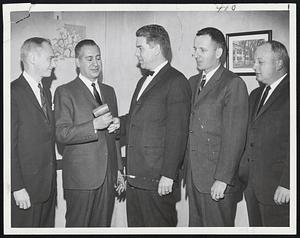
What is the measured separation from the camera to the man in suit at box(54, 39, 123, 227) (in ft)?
8.31

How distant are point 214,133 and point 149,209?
1.74 ft

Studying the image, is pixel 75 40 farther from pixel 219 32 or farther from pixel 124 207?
pixel 124 207

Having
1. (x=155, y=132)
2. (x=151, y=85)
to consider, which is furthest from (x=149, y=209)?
(x=151, y=85)

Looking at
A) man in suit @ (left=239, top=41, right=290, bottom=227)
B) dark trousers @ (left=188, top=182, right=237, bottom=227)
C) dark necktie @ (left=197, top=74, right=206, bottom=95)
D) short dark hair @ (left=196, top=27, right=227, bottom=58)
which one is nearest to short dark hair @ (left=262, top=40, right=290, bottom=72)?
man in suit @ (left=239, top=41, right=290, bottom=227)

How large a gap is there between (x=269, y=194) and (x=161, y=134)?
0.66m

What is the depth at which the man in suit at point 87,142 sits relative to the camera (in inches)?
99.7

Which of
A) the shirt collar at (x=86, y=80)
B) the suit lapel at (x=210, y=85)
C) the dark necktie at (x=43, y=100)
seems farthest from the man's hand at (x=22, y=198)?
the suit lapel at (x=210, y=85)

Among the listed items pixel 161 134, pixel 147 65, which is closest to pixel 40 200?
pixel 161 134

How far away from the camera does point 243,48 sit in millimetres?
2547

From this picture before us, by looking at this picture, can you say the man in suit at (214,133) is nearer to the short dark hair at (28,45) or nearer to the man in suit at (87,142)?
the man in suit at (87,142)

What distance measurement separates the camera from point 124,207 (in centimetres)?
259

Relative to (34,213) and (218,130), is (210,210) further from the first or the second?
(34,213)

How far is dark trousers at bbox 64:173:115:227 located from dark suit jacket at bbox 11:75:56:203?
0.14 m

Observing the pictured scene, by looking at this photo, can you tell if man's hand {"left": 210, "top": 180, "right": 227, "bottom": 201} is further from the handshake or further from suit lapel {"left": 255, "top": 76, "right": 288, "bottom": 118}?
the handshake
